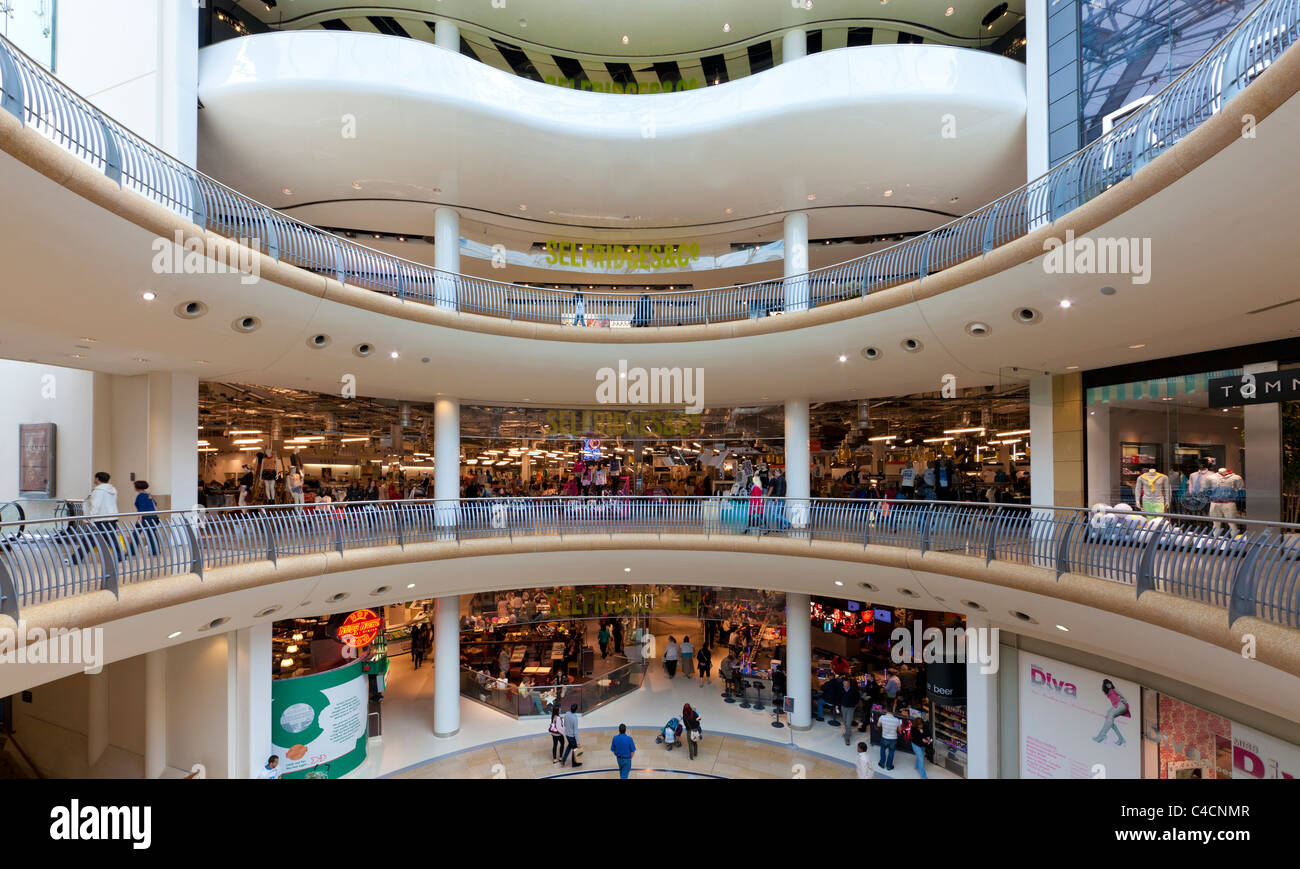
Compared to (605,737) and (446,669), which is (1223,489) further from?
(446,669)

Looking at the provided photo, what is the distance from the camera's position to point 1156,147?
712 centimetres

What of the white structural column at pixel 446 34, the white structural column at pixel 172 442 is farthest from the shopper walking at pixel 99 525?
the white structural column at pixel 446 34

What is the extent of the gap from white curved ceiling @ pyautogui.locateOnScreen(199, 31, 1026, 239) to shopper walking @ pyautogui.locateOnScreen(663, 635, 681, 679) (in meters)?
12.8

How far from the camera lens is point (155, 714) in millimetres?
12531

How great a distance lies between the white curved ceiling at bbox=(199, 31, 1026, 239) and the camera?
39.9 feet

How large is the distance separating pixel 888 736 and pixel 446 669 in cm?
1066

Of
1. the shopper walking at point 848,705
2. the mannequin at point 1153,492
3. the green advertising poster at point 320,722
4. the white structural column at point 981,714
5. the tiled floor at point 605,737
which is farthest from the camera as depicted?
the shopper walking at point 848,705

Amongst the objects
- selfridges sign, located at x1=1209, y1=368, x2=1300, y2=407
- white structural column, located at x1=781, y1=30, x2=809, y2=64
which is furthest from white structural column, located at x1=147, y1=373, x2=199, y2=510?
selfridges sign, located at x1=1209, y1=368, x2=1300, y2=407

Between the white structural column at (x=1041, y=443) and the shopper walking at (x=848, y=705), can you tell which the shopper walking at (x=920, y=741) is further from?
the white structural column at (x=1041, y=443)

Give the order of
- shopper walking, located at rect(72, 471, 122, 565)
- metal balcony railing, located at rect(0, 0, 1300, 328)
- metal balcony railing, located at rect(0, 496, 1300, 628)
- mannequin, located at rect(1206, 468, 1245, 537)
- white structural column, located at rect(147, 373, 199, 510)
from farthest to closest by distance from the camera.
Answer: white structural column, located at rect(147, 373, 199, 510)
mannequin, located at rect(1206, 468, 1245, 537)
shopper walking, located at rect(72, 471, 122, 565)
metal balcony railing, located at rect(0, 496, 1300, 628)
metal balcony railing, located at rect(0, 0, 1300, 328)

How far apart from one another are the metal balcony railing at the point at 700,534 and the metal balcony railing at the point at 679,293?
445cm

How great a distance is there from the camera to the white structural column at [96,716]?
1306cm

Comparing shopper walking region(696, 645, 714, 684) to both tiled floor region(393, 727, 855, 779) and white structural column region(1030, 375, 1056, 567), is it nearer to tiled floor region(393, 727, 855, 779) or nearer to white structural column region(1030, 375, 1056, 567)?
tiled floor region(393, 727, 855, 779)
